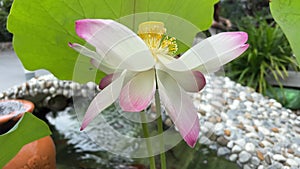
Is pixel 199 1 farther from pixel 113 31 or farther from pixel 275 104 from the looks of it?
pixel 275 104

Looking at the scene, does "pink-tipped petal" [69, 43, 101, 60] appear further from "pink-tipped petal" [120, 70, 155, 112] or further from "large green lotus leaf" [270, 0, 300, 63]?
"large green lotus leaf" [270, 0, 300, 63]

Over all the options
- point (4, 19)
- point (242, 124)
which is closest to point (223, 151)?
point (242, 124)

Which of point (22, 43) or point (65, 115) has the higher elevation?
point (22, 43)

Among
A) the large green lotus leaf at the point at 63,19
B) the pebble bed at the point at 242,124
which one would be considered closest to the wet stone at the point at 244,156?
the pebble bed at the point at 242,124

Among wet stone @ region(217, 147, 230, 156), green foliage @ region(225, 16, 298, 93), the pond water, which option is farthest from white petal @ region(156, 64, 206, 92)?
green foliage @ region(225, 16, 298, 93)

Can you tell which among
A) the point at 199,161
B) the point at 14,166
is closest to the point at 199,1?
the point at 14,166

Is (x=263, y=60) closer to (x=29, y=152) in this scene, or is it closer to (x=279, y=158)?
(x=279, y=158)
